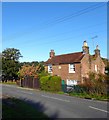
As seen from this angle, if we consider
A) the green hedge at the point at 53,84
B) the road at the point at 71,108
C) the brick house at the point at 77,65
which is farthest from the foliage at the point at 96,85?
the brick house at the point at 77,65

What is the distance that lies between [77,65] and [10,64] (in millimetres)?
26881

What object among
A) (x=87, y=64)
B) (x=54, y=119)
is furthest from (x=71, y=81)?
(x=54, y=119)

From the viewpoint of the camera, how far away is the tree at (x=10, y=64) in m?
68.9

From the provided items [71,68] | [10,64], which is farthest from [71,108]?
[10,64]

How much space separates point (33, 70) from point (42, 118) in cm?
4514

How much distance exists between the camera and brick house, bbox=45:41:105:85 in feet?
153

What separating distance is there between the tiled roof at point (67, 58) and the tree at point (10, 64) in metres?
15.6

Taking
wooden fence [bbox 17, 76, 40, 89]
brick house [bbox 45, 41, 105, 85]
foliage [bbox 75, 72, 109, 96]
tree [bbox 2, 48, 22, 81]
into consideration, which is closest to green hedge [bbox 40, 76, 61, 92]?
wooden fence [bbox 17, 76, 40, 89]

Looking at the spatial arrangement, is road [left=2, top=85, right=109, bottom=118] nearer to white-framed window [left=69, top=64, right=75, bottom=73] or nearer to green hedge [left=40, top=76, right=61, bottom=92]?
green hedge [left=40, top=76, right=61, bottom=92]

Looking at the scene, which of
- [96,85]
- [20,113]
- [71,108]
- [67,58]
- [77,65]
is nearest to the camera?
[20,113]

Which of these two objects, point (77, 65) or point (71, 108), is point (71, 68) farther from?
point (71, 108)

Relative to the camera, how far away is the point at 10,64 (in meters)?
68.9

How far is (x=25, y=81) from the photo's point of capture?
5175 cm

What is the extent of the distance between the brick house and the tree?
18476 millimetres
